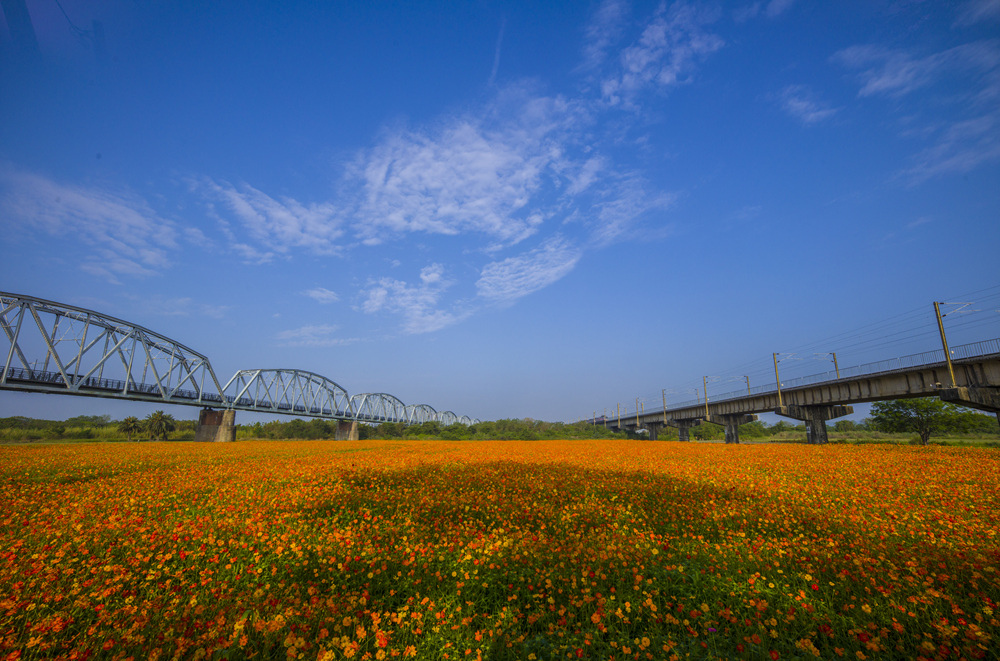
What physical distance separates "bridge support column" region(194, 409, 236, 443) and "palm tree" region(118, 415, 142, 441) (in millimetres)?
22328

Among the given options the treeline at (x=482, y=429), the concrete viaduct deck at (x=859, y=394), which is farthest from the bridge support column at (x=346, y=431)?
the concrete viaduct deck at (x=859, y=394)

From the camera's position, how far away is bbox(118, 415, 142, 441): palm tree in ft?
229

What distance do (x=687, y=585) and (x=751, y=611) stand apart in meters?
0.76

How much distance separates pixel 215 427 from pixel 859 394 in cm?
8281

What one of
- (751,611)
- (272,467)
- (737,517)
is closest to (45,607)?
(751,611)

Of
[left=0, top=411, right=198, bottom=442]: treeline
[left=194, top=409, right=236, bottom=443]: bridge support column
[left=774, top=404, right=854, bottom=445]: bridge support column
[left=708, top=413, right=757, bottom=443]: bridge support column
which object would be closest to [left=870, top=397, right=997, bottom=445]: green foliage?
[left=774, top=404, right=854, bottom=445]: bridge support column

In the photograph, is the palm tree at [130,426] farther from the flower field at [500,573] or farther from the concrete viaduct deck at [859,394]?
the concrete viaduct deck at [859,394]

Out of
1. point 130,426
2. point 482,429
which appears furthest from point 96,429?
point 482,429

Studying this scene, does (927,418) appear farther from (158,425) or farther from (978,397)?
(158,425)

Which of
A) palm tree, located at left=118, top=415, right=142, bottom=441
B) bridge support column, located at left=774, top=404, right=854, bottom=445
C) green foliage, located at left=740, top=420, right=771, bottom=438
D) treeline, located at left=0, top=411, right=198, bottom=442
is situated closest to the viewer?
bridge support column, located at left=774, top=404, right=854, bottom=445

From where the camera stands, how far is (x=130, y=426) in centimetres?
7006

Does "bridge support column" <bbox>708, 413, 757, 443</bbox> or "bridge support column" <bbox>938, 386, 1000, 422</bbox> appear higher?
"bridge support column" <bbox>938, 386, 1000, 422</bbox>

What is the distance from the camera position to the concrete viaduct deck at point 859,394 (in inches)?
1084

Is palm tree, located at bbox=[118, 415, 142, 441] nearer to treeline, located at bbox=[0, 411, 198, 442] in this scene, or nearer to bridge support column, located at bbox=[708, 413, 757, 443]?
treeline, located at bbox=[0, 411, 198, 442]
